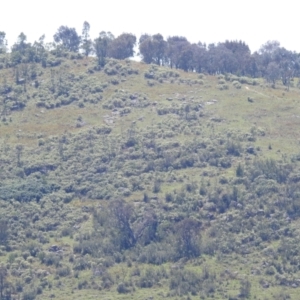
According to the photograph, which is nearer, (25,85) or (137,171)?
(137,171)

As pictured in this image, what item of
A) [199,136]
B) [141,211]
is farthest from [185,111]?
[141,211]

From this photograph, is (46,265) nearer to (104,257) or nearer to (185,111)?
(104,257)

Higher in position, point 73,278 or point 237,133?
point 237,133

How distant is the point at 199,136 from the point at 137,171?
15.0 metres

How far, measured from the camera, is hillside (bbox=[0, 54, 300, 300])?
126 metres

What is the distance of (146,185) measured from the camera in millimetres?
151250

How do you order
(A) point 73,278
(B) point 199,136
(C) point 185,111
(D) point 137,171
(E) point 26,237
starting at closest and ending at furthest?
(A) point 73,278 → (E) point 26,237 → (D) point 137,171 → (B) point 199,136 → (C) point 185,111

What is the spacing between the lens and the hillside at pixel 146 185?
126 m

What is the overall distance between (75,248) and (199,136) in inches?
1546

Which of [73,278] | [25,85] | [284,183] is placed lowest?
[73,278]

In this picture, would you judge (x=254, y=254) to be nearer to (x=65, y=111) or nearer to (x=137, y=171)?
(x=137, y=171)

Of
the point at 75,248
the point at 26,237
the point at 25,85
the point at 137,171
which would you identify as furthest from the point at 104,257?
the point at 25,85

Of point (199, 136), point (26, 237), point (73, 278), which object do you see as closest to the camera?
point (73, 278)

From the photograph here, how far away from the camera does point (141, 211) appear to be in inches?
5586
